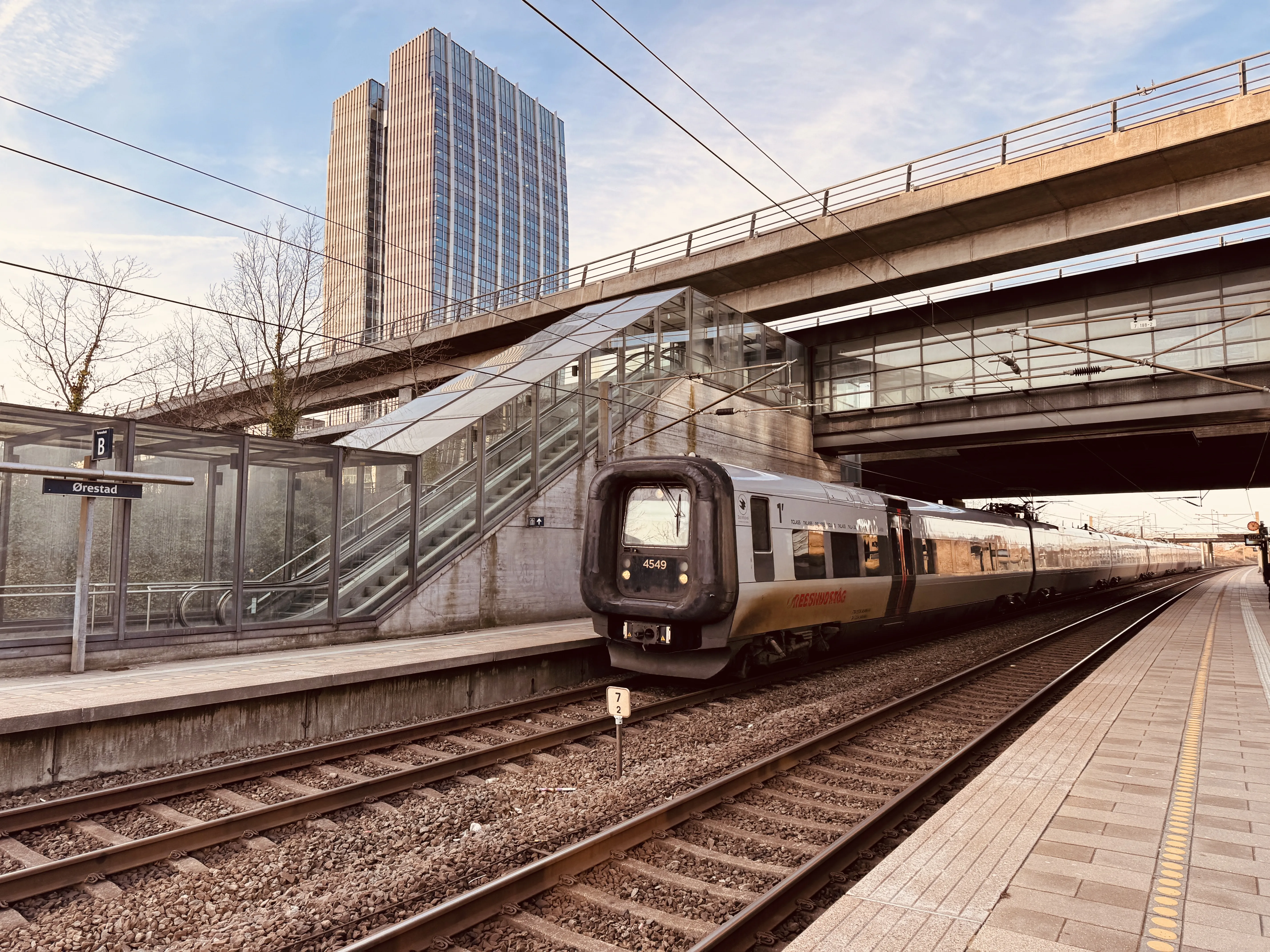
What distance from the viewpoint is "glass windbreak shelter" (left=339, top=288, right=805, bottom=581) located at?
14.4 m

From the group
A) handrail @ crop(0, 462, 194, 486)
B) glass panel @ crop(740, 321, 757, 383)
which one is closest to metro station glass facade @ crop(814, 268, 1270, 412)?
glass panel @ crop(740, 321, 757, 383)

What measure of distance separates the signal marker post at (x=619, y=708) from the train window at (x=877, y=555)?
7835 mm

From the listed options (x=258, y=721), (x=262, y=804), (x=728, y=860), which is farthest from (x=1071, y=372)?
(x=262, y=804)

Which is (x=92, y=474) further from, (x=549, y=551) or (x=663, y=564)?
(x=549, y=551)

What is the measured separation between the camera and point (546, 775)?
7.13 meters

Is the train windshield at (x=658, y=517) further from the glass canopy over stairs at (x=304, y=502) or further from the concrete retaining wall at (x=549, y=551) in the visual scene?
the glass canopy over stairs at (x=304, y=502)

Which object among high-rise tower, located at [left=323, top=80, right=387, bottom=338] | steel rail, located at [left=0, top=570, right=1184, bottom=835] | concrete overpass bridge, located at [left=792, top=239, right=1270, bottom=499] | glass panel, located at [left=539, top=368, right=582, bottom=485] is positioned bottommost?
steel rail, located at [left=0, top=570, right=1184, bottom=835]

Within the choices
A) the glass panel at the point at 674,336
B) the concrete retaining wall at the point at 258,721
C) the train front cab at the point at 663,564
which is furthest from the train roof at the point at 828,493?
the glass panel at the point at 674,336

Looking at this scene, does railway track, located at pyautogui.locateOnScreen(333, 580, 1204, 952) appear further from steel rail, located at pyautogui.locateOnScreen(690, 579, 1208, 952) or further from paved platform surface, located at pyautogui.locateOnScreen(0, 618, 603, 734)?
paved platform surface, located at pyautogui.locateOnScreen(0, 618, 603, 734)

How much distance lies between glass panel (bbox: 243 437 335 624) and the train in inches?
174

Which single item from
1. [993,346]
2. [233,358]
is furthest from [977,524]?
[233,358]

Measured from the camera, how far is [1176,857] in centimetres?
458

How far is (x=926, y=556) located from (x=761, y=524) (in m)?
7.02

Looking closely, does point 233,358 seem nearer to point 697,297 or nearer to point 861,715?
point 697,297
